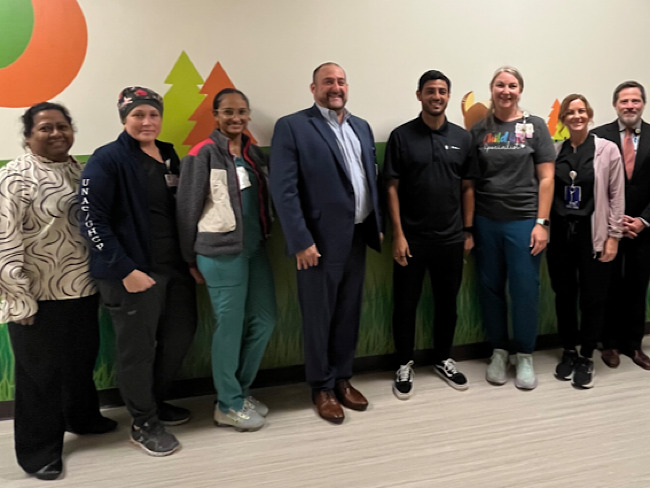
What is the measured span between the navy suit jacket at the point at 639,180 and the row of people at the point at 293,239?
0.6 inches

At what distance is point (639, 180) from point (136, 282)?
2760mm

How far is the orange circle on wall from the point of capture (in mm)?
2271

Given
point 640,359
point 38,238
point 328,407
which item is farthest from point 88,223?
point 640,359

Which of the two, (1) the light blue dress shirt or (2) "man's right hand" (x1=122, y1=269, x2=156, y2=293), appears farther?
(1) the light blue dress shirt

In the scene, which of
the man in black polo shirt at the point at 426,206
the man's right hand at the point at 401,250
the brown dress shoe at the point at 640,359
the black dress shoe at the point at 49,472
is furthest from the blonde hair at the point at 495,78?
the black dress shoe at the point at 49,472

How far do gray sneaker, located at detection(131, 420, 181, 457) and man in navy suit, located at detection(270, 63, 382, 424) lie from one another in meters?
0.71

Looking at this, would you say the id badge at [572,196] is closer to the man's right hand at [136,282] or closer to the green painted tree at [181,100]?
the green painted tree at [181,100]

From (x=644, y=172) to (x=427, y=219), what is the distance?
52.9 inches

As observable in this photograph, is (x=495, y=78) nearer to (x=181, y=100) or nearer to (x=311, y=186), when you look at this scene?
(x=311, y=186)

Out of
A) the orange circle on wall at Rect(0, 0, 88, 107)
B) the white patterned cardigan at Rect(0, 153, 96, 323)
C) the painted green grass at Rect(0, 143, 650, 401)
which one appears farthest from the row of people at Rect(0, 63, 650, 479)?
the orange circle on wall at Rect(0, 0, 88, 107)

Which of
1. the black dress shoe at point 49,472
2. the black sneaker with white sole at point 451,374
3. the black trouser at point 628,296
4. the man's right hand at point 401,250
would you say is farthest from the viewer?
the black trouser at point 628,296

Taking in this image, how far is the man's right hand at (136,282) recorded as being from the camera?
6.42 ft

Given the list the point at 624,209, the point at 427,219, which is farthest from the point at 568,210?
the point at 427,219

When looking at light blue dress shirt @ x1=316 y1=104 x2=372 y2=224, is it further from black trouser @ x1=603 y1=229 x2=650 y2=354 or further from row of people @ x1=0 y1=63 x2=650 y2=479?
black trouser @ x1=603 y1=229 x2=650 y2=354
